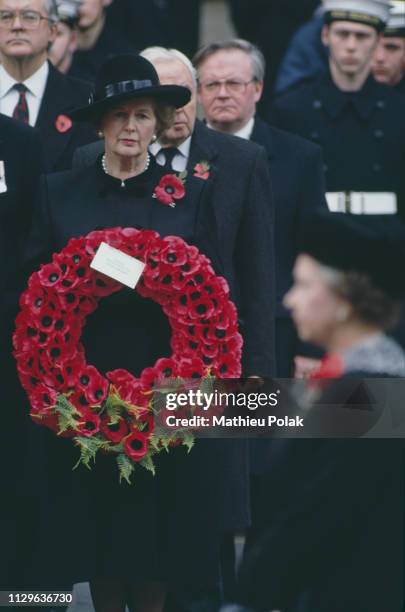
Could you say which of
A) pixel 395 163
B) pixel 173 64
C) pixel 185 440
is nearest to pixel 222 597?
pixel 185 440

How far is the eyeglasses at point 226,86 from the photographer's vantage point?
23.8ft

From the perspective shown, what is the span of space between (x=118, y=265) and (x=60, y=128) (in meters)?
1.40

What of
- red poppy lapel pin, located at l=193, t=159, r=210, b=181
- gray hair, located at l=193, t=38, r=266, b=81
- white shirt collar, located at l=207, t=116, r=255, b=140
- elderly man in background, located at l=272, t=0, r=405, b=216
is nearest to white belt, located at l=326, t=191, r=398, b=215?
elderly man in background, located at l=272, t=0, r=405, b=216

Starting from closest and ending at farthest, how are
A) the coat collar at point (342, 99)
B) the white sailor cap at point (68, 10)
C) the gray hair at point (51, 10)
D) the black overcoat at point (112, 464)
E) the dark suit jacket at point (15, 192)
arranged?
the black overcoat at point (112, 464), the dark suit jacket at point (15, 192), the gray hair at point (51, 10), the white sailor cap at point (68, 10), the coat collar at point (342, 99)

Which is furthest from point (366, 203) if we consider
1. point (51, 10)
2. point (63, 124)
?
point (51, 10)

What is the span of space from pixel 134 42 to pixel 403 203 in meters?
1.91

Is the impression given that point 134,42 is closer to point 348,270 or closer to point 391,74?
point 391,74

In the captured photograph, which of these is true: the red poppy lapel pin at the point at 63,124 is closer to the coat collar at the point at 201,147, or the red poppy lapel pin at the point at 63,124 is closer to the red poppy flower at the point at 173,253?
the coat collar at the point at 201,147

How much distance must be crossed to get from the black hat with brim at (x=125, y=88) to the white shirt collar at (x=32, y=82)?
102cm

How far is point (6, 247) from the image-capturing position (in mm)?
6098

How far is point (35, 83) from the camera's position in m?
7.00

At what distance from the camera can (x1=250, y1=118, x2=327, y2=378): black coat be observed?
287 inches

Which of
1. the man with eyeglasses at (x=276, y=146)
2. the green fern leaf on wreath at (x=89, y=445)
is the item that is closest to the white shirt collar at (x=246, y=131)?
the man with eyeglasses at (x=276, y=146)

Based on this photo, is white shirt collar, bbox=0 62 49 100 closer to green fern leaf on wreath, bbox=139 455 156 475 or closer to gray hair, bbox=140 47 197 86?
gray hair, bbox=140 47 197 86
